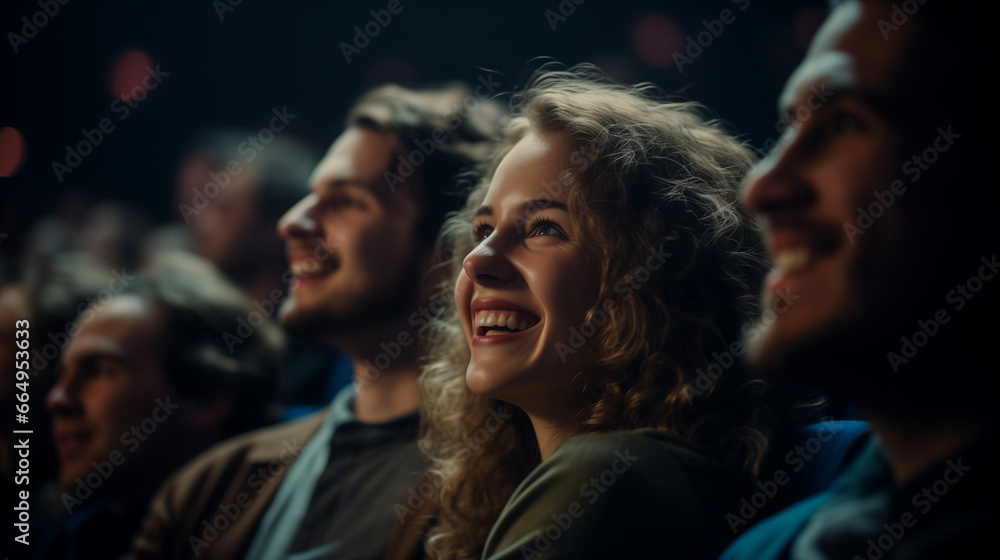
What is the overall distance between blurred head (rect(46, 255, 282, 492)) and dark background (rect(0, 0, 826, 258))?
1185 millimetres

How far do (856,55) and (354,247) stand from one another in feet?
4.26

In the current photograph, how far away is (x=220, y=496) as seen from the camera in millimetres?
2010

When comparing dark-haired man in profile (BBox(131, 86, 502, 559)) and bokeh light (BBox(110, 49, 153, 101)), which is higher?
bokeh light (BBox(110, 49, 153, 101))

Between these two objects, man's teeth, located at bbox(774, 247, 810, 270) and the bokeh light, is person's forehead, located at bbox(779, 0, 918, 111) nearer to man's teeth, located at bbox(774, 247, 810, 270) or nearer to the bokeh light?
man's teeth, located at bbox(774, 247, 810, 270)

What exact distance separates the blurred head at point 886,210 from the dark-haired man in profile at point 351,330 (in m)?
1.10

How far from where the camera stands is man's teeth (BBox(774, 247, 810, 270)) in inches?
33.4

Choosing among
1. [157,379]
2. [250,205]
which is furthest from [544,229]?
[250,205]

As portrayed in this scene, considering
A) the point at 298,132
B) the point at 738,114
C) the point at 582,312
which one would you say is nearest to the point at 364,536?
the point at 582,312

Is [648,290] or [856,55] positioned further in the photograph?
[648,290]

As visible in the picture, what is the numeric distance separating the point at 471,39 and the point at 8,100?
8.21 ft

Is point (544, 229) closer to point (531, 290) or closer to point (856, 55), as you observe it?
point (531, 290)

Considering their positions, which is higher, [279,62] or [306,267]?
[279,62]

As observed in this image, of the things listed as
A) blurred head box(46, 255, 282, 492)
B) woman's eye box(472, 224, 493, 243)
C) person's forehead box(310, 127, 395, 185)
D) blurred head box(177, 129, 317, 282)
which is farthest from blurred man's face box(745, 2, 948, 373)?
blurred head box(177, 129, 317, 282)

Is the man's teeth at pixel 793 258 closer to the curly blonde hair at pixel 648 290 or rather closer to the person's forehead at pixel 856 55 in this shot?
the person's forehead at pixel 856 55
